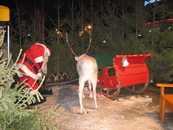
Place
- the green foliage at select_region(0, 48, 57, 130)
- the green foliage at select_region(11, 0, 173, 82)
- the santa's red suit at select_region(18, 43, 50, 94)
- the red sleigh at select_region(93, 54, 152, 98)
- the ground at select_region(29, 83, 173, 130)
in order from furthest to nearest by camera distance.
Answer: the green foliage at select_region(11, 0, 173, 82) → the red sleigh at select_region(93, 54, 152, 98) → the santa's red suit at select_region(18, 43, 50, 94) → the ground at select_region(29, 83, 173, 130) → the green foliage at select_region(0, 48, 57, 130)

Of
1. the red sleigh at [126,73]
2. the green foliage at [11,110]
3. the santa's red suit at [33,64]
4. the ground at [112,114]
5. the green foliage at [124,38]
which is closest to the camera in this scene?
the green foliage at [11,110]

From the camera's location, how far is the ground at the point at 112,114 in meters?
3.04

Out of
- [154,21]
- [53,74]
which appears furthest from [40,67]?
[154,21]

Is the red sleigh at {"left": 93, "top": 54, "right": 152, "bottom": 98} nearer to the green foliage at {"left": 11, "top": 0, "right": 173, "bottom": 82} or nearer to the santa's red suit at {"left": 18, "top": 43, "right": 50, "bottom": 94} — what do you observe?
the green foliage at {"left": 11, "top": 0, "right": 173, "bottom": 82}

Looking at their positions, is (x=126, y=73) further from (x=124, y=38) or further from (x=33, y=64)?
(x=124, y=38)

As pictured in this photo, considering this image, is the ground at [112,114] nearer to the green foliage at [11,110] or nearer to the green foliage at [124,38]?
the green foliage at [11,110]

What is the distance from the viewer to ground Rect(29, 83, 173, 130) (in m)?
3.04

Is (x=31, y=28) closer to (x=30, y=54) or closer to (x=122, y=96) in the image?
(x=30, y=54)

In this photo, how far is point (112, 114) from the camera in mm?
3566

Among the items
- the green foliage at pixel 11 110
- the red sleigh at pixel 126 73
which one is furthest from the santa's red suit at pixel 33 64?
the green foliage at pixel 11 110

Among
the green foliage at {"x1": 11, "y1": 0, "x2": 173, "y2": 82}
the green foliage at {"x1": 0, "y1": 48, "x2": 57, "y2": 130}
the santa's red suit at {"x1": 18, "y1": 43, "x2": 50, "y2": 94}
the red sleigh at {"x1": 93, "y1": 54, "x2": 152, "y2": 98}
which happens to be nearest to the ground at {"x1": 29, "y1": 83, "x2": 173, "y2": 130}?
the red sleigh at {"x1": 93, "y1": 54, "x2": 152, "y2": 98}

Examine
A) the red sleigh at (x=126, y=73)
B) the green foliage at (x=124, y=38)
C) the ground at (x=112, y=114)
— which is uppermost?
the green foliage at (x=124, y=38)

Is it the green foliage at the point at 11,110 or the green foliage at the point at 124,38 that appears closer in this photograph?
the green foliage at the point at 11,110

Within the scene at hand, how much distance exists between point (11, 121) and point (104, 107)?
294 centimetres
